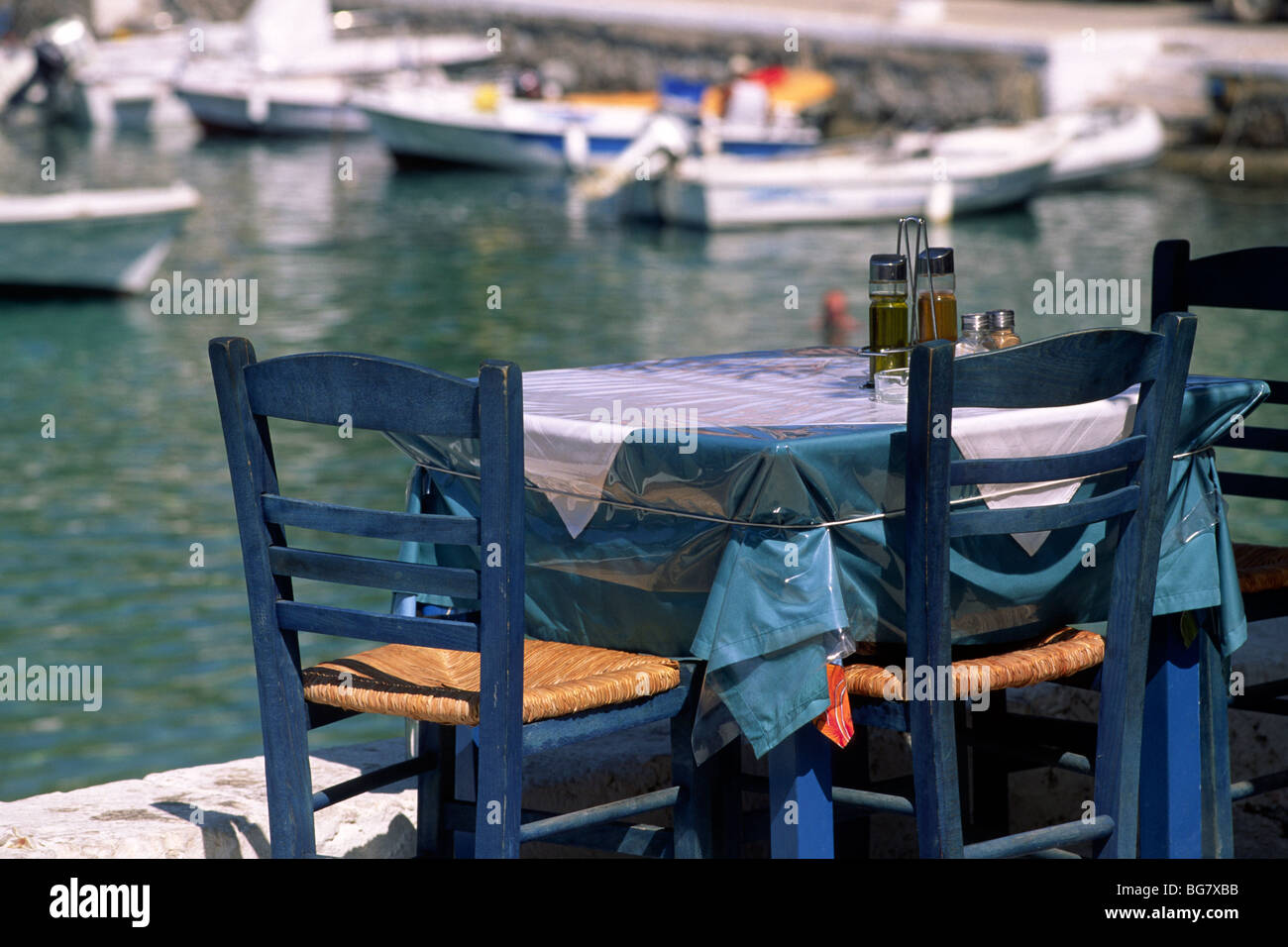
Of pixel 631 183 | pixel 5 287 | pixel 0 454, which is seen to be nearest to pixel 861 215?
pixel 631 183

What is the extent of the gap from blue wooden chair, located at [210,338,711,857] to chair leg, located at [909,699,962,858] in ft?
1.33

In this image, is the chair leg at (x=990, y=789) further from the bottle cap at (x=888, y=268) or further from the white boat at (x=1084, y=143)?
the white boat at (x=1084, y=143)

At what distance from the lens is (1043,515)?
242 centimetres

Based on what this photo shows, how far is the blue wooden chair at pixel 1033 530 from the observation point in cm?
232

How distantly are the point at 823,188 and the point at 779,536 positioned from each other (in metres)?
17.0

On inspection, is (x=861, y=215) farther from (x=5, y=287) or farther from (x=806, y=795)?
(x=806, y=795)

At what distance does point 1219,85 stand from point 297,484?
1670 cm

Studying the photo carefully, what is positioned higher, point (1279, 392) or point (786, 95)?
point (1279, 392)

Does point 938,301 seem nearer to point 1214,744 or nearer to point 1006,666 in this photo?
point 1006,666

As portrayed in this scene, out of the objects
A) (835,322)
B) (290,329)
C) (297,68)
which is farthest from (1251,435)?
(297,68)

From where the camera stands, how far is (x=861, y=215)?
19188 millimetres

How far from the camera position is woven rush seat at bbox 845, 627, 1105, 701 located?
249 cm

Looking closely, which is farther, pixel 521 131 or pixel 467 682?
pixel 521 131
